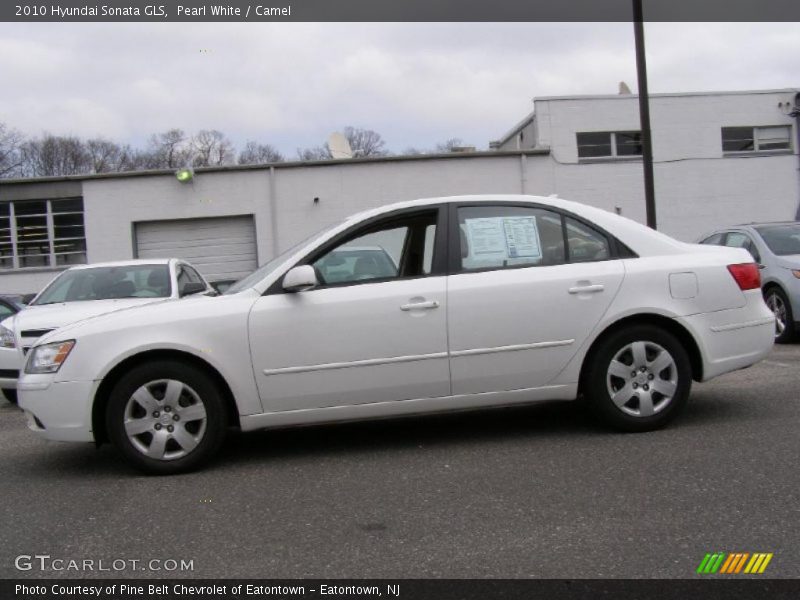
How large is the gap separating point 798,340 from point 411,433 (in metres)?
6.55

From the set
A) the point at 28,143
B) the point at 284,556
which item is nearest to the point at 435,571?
the point at 284,556

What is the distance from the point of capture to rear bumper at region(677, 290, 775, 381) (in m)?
4.77

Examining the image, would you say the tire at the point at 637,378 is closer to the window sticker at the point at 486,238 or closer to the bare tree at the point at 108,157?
the window sticker at the point at 486,238

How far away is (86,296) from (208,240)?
12173 mm

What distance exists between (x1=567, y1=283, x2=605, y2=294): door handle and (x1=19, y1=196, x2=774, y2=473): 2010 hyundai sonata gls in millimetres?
15

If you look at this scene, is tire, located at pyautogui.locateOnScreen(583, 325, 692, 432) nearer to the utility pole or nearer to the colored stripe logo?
the colored stripe logo

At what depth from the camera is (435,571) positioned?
2.90m

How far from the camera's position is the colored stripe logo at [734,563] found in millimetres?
2820

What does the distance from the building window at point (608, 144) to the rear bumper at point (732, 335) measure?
1573cm

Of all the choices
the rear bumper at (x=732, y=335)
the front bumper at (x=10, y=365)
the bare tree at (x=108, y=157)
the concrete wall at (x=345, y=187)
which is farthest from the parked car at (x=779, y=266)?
the bare tree at (x=108, y=157)

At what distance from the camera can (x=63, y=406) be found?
432 centimetres

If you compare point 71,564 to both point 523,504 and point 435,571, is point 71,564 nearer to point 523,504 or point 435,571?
point 435,571

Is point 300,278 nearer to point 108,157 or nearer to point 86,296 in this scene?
point 86,296
